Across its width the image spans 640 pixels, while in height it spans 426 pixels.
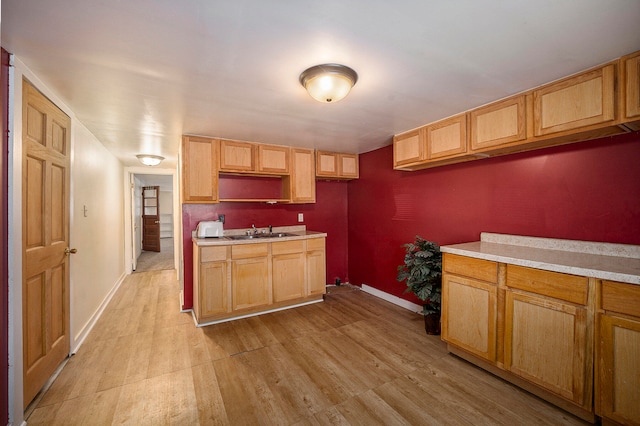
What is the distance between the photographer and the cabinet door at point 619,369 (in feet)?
4.66

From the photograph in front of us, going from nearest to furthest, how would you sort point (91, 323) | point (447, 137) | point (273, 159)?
point (447, 137)
point (91, 323)
point (273, 159)

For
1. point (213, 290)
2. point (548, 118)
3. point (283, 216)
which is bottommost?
point (213, 290)

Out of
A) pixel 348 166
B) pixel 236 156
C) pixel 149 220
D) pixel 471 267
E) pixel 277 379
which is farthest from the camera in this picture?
pixel 149 220

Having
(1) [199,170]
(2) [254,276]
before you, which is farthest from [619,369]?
(1) [199,170]

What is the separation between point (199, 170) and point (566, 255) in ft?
11.9

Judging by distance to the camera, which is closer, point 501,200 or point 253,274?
point 501,200

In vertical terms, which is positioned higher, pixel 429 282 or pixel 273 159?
pixel 273 159

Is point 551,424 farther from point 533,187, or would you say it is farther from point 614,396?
point 533,187

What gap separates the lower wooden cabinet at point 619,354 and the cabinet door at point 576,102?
3.48 ft

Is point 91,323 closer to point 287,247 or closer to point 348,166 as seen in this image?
point 287,247

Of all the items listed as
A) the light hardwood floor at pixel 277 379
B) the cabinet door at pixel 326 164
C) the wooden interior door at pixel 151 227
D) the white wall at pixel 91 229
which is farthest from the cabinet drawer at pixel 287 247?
the wooden interior door at pixel 151 227

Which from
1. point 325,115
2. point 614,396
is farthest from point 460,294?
point 325,115

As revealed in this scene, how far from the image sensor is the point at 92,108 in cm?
238

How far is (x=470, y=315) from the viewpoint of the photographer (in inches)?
85.8
